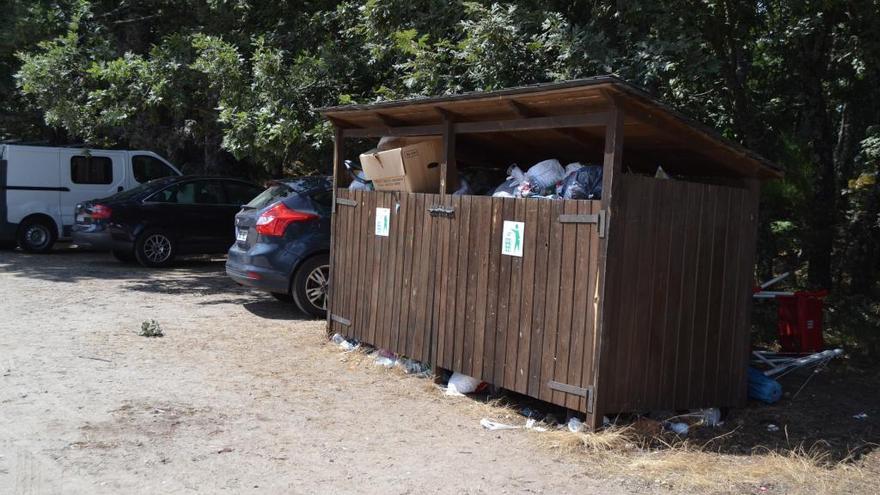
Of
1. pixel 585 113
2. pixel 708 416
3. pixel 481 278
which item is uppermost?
pixel 585 113

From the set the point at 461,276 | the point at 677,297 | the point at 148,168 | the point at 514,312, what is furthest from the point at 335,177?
the point at 148,168

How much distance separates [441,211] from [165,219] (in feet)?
28.9

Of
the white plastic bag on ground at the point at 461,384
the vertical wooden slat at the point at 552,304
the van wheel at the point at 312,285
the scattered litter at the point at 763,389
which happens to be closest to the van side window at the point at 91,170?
the van wheel at the point at 312,285

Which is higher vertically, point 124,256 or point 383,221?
point 383,221

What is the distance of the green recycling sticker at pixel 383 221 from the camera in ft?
26.0

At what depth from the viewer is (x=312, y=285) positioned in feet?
33.2

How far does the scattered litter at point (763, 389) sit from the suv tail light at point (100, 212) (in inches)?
434

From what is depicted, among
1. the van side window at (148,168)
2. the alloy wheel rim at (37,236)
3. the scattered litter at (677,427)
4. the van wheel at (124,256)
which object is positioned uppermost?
the van side window at (148,168)

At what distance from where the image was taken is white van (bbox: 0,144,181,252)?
16219 millimetres

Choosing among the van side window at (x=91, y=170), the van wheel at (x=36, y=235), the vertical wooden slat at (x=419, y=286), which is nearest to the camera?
the vertical wooden slat at (x=419, y=286)

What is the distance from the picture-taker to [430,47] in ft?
32.6

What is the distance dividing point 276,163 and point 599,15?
530 centimetres

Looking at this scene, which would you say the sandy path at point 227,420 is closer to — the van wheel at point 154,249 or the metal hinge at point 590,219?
the metal hinge at point 590,219

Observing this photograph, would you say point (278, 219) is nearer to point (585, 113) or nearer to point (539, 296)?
point (539, 296)
